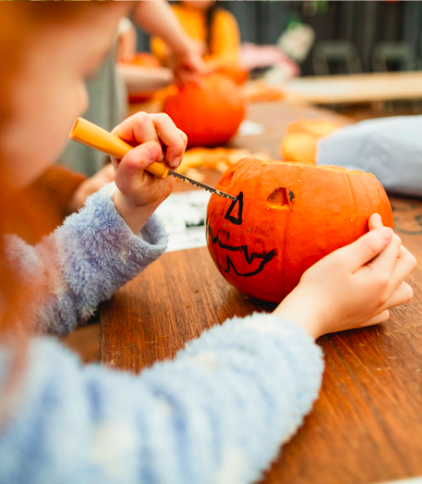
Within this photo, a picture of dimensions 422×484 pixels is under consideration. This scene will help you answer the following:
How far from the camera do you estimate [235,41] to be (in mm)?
3094

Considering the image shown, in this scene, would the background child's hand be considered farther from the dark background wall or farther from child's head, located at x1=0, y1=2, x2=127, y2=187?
the dark background wall

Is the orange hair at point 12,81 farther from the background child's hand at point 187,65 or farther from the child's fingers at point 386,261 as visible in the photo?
the background child's hand at point 187,65

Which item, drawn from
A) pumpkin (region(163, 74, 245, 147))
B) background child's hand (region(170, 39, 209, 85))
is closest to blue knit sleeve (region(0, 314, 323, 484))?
pumpkin (region(163, 74, 245, 147))

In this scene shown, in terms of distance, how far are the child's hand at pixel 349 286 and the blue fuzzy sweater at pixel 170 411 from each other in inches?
2.0

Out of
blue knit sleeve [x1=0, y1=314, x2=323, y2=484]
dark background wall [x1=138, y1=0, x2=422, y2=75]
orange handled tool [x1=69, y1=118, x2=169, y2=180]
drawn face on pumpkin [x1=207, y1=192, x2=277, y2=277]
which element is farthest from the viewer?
dark background wall [x1=138, y1=0, x2=422, y2=75]

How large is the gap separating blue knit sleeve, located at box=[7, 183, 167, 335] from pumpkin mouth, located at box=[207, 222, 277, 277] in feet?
0.40

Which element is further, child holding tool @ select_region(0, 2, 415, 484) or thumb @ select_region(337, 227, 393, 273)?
thumb @ select_region(337, 227, 393, 273)

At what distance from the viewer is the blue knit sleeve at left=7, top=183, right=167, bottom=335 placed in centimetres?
64

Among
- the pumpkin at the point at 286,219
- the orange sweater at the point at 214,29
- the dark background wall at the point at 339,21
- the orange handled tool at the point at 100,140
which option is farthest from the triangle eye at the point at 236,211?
the dark background wall at the point at 339,21

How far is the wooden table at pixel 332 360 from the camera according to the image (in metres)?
0.38

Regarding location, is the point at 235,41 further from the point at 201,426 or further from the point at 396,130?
the point at 201,426

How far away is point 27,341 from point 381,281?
373 mm

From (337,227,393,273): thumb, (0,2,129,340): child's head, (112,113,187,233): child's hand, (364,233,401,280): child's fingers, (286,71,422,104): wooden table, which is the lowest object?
(286,71,422,104): wooden table

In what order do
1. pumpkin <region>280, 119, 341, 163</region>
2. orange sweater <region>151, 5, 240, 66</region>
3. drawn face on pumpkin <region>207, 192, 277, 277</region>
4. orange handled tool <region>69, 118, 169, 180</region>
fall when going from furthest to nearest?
orange sweater <region>151, 5, 240, 66</region> < pumpkin <region>280, 119, 341, 163</region> < drawn face on pumpkin <region>207, 192, 277, 277</region> < orange handled tool <region>69, 118, 169, 180</region>
